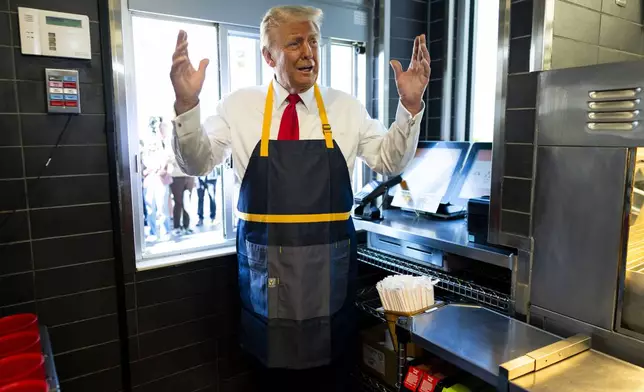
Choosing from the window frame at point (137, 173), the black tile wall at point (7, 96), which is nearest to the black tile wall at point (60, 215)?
the black tile wall at point (7, 96)

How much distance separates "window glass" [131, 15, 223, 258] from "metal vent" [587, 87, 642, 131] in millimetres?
1103

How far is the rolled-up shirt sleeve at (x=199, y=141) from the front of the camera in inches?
51.6

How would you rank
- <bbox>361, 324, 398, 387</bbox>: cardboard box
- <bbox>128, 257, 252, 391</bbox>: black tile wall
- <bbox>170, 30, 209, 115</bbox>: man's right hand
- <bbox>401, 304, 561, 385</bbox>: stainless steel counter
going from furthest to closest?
<bbox>361, 324, 398, 387</bbox>: cardboard box < <bbox>128, 257, 252, 391</bbox>: black tile wall < <bbox>170, 30, 209, 115</bbox>: man's right hand < <bbox>401, 304, 561, 385</bbox>: stainless steel counter

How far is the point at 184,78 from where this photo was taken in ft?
4.16

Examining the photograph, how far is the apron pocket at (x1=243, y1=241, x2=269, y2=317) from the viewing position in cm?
142

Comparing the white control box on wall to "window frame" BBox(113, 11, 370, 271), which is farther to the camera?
"window frame" BBox(113, 11, 370, 271)

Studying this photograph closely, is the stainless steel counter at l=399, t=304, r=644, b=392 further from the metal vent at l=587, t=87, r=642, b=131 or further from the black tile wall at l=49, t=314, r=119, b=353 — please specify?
the black tile wall at l=49, t=314, r=119, b=353

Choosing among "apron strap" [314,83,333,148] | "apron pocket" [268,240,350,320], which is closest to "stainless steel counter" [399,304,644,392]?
"apron pocket" [268,240,350,320]

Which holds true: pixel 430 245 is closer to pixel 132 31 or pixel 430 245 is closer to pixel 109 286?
pixel 109 286

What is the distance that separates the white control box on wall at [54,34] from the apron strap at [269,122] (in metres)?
0.59

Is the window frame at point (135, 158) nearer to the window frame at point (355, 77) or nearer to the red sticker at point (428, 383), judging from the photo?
the window frame at point (355, 77)

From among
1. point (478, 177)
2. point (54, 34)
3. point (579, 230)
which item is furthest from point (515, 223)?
point (54, 34)

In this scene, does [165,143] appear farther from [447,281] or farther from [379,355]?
[447,281]

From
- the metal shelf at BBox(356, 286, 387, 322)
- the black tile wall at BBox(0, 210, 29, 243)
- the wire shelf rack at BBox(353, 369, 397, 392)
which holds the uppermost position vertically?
the black tile wall at BBox(0, 210, 29, 243)
